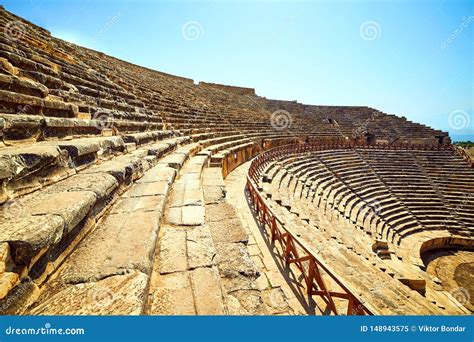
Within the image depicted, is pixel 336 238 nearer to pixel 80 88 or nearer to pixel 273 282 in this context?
pixel 273 282

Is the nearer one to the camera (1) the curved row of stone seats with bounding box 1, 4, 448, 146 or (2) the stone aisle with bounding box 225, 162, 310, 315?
(2) the stone aisle with bounding box 225, 162, 310, 315

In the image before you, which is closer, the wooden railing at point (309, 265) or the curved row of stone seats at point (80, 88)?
the wooden railing at point (309, 265)

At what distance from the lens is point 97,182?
233cm

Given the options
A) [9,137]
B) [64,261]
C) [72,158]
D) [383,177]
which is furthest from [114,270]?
[383,177]

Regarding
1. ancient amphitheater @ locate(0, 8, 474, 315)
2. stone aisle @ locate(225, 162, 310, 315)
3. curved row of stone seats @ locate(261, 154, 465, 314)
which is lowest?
curved row of stone seats @ locate(261, 154, 465, 314)

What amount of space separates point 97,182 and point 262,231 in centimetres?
307

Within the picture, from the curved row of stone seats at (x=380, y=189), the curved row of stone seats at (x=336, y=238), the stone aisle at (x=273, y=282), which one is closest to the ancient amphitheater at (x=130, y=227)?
the stone aisle at (x=273, y=282)

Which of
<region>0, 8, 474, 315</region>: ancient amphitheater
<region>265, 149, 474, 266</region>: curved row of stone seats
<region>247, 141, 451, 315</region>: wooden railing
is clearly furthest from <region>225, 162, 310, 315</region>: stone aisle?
<region>265, 149, 474, 266</region>: curved row of stone seats

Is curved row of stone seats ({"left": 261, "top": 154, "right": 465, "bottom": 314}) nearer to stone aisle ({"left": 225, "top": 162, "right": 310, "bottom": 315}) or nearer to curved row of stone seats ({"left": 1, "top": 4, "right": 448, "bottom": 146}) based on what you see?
stone aisle ({"left": 225, "top": 162, "right": 310, "bottom": 315})

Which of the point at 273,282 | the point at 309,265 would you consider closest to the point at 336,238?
the point at 309,265

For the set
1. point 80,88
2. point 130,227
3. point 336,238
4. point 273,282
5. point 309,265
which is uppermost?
point 80,88

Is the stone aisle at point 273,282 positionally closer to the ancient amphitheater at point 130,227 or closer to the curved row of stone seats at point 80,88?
the ancient amphitheater at point 130,227

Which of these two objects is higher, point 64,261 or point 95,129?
point 95,129

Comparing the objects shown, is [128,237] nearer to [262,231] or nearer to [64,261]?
[64,261]
